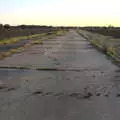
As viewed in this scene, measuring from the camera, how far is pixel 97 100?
32.2 ft

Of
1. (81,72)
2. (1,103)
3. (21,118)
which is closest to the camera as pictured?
(21,118)

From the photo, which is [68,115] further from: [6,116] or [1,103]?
[1,103]

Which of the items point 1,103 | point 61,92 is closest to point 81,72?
point 61,92

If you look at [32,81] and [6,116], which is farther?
[32,81]

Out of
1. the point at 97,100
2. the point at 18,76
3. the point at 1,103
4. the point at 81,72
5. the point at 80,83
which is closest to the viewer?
the point at 1,103

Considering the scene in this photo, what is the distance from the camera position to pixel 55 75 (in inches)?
618

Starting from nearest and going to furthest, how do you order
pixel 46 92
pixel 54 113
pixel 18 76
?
pixel 54 113, pixel 46 92, pixel 18 76

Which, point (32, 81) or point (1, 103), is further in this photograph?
point (32, 81)

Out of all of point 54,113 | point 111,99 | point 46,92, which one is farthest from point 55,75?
point 54,113

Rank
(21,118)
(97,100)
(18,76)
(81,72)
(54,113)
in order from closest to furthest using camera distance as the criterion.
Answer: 1. (21,118)
2. (54,113)
3. (97,100)
4. (18,76)
5. (81,72)

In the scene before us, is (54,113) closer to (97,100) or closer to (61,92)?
(97,100)

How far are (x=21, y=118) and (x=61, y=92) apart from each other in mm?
3778

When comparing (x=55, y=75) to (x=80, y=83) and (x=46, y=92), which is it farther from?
(x=46, y=92)

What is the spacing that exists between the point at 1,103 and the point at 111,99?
10.5 ft
